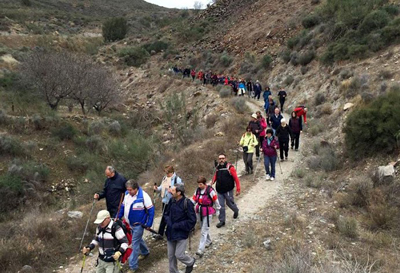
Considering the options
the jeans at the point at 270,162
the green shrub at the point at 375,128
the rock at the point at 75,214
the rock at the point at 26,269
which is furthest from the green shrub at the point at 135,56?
the rock at the point at 26,269

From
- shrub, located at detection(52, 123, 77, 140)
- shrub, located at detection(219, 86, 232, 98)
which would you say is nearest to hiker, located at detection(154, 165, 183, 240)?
shrub, located at detection(52, 123, 77, 140)

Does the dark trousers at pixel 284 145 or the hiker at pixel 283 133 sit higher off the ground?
the hiker at pixel 283 133

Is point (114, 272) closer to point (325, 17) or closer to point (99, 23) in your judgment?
point (325, 17)

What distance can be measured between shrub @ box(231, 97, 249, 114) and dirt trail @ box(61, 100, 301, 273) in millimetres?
7706

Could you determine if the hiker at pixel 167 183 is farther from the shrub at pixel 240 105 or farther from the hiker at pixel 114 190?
the shrub at pixel 240 105

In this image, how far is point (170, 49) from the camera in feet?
159

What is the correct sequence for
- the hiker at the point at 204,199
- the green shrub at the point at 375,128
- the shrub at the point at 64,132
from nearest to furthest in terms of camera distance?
the hiker at the point at 204,199, the green shrub at the point at 375,128, the shrub at the point at 64,132

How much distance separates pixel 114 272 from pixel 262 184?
20.8ft

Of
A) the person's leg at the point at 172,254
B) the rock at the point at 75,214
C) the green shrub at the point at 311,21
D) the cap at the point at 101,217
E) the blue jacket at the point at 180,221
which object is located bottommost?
the rock at the point at 75,214

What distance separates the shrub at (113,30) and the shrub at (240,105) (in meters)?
46.8

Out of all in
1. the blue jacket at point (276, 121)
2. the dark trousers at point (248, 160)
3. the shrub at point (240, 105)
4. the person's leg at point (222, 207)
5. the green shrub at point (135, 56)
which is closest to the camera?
the person's leg at point (222, 207)

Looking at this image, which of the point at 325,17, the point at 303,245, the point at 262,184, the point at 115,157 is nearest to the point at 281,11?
the point at 325,17

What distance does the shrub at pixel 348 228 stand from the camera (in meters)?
7.46

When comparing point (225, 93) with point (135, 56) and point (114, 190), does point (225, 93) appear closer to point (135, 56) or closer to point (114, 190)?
point (114, 190)
